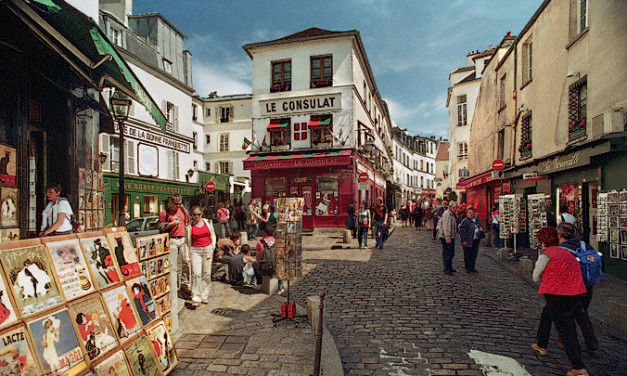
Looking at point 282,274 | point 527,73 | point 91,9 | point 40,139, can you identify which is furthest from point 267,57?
point 282,274

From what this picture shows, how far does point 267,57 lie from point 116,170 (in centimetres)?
1042

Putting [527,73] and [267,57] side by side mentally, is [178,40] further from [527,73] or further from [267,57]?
[527,73]

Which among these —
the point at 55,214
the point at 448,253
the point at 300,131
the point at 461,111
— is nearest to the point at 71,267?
the point at 55,214

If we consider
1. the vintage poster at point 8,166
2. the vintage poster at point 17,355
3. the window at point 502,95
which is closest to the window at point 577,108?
the window at point 502,95

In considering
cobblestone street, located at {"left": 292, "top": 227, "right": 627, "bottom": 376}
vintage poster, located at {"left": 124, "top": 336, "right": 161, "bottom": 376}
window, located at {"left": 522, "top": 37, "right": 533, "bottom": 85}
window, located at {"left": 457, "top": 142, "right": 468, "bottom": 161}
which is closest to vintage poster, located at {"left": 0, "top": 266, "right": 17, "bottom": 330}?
vintage poster, located at {"left": 124, "top": 336, "right": 161, "bottom": 376}

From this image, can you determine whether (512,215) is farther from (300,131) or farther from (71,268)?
(300,131)

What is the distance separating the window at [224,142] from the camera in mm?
34719

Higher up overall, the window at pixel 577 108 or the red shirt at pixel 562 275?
the window at pixel 577 108

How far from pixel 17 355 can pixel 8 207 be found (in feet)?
14.5

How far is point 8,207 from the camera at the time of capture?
225 inches

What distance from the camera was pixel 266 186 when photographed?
21594 mm

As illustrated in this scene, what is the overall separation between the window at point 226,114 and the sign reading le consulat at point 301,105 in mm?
13707

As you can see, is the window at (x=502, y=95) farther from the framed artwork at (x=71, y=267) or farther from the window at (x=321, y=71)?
the framed artwork at (x=71, y=267)

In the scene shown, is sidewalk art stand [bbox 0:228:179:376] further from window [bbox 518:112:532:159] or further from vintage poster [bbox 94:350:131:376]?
window [bbox 518:112:532:159]
